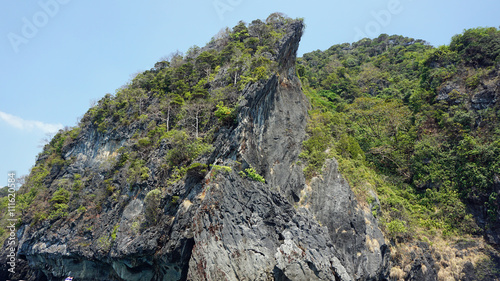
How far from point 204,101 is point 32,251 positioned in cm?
2029

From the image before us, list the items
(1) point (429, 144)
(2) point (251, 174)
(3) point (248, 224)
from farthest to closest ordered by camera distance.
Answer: (1) point (429, 144) → (2) point (251, 174) → (3) point (248, 224)

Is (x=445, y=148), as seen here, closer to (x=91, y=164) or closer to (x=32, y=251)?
(x=91, y=164)

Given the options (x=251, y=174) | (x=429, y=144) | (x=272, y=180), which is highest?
(x=429, y=144)

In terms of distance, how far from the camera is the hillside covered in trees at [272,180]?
51.6 feet

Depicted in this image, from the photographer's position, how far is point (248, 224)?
15.4 metres

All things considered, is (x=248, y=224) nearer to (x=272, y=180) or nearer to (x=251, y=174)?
(x=251, y=174)

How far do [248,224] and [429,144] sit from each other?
16.9m

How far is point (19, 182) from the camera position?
36.1 m

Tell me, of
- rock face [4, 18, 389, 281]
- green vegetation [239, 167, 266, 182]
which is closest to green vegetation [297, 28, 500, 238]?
rock face [4, 18, 389, 281]

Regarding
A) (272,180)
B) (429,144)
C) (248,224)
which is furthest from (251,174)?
(429,144)

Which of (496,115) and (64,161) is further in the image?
(64,161)

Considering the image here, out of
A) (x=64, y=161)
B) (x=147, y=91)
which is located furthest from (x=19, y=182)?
(x=147, y=91)

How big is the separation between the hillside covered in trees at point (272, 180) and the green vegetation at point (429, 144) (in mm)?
121

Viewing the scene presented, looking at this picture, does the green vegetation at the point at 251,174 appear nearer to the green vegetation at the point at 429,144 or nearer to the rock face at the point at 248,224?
the rock face at the point at 248,224
